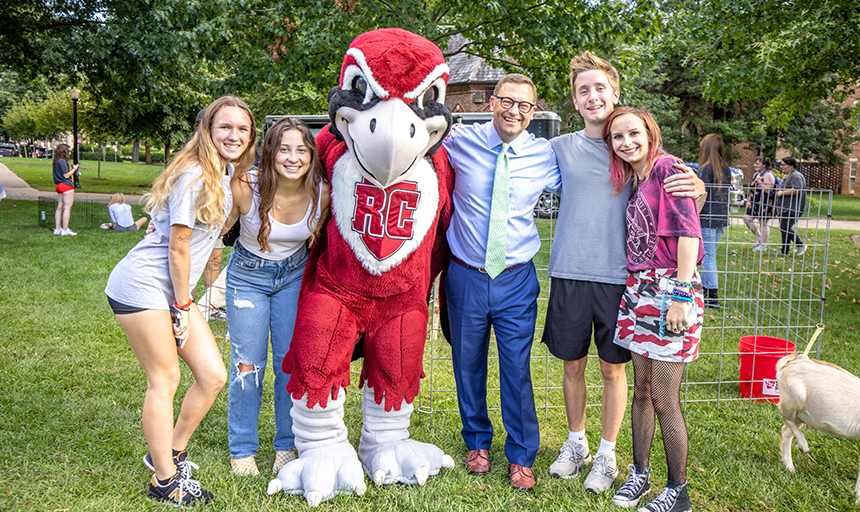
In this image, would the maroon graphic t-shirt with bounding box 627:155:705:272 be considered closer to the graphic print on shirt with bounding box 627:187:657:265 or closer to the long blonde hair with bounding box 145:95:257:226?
the graphic print on shirt with bounding box 627:187:657:265

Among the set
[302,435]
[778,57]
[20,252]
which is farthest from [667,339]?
[20,252]

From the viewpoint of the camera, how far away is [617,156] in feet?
10.1

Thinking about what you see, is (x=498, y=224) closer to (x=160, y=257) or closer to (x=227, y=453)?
(x=160, y=257)

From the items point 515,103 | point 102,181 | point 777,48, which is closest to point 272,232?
point 515,103

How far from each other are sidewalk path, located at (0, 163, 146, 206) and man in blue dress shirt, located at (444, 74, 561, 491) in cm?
1510

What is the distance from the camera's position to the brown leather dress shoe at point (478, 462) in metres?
3.41

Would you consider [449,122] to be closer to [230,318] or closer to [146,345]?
[230,318]

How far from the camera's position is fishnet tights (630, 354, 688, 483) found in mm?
2938

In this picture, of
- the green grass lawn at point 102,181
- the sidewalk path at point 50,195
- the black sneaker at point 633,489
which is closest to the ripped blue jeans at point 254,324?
the black sneaker at point 633,489

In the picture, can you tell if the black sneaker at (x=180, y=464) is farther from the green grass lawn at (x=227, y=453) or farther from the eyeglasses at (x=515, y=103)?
the eyeglasses at (x=515, y=103)

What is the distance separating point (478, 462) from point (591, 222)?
1.51m

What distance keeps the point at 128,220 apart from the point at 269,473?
10655mm

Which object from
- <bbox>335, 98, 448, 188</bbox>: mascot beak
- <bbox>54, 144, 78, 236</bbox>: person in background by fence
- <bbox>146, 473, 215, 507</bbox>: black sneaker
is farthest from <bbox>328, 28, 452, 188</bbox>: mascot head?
<bbox>54, 144, 78, 236</bbox>: person in background by fence

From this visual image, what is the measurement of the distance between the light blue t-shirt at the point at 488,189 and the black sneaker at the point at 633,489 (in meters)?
1.28
